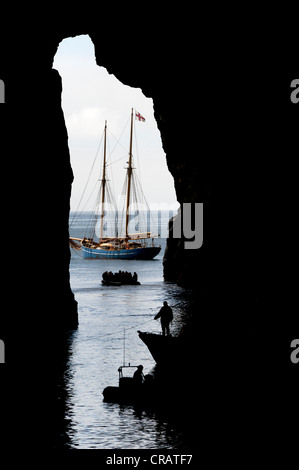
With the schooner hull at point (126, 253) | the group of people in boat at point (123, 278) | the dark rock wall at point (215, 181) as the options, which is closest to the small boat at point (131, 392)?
the dark rock wall at point (215, 181)

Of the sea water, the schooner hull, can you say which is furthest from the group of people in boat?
the schooner hull

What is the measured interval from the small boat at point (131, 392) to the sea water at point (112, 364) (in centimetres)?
38

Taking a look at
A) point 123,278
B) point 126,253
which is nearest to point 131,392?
point 123,278

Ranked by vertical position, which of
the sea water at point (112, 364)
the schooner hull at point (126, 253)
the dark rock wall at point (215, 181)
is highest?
the dark rock wall at point (215, 181)

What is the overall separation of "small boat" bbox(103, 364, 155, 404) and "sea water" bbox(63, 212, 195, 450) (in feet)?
1.24

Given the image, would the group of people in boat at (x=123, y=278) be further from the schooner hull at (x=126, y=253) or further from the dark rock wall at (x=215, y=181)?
the schooner hull at (x=126, y=253)

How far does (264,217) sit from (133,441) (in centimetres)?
1570

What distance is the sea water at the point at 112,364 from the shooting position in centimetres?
1681

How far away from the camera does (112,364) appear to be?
1065 inches

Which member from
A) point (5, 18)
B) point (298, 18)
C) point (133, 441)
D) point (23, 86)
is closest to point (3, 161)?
point (23, 86)

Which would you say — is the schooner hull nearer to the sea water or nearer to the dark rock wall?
the sea water

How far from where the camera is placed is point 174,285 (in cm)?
6769

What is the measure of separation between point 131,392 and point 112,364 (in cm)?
673
